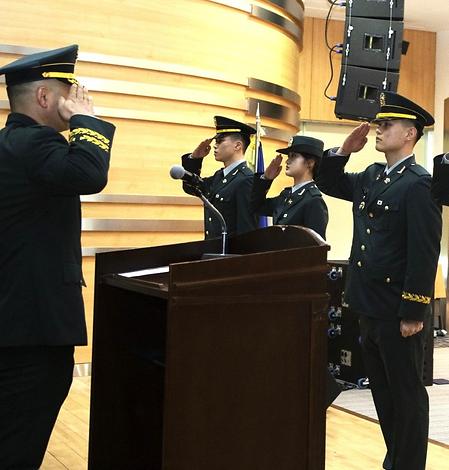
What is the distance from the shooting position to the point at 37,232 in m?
2.10

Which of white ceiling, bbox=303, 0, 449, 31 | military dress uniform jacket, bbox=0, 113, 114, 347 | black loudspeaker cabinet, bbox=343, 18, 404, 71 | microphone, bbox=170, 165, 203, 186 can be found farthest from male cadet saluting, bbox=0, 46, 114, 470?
white ceiling, bbox=303, 0, 449, 31

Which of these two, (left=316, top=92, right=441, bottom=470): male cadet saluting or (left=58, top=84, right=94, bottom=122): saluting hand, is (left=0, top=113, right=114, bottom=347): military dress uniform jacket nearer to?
(left=58, top=84, right=94, bottom=122): saluting hand

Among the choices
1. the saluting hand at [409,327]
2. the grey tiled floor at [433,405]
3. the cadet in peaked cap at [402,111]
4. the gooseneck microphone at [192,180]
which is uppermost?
the cadet in peaked cap at [402,111]

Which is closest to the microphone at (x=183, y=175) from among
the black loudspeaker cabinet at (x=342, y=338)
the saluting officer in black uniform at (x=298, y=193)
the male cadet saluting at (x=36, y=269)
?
the male cadet saluting at (x=36, y=269)

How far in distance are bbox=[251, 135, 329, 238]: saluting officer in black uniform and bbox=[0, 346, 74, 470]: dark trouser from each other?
216cm

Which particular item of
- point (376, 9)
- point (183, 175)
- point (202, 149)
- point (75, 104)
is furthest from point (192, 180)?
point (376, 9)

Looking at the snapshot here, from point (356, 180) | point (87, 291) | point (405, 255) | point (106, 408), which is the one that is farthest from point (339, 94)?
point (106, 408)

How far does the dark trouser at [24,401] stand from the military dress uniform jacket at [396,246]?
1.29 metres

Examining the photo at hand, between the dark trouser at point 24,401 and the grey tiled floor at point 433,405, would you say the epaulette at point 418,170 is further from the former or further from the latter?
the grey tiled floor at point 433,405

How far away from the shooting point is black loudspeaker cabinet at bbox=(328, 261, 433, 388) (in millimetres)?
5227

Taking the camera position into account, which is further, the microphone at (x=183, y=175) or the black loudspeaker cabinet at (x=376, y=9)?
the black loudspeaker cabinet at (x=376, y=9)

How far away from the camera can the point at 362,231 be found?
307 centimetres

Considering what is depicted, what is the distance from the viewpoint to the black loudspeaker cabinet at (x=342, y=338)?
5227 mm

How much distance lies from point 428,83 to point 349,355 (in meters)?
5.28
